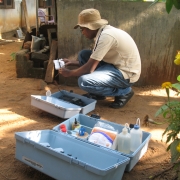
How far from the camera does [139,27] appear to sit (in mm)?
4531

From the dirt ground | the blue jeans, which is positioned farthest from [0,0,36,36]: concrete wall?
the blue jeans

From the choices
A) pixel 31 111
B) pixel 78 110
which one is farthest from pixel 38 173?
pixel 31 111

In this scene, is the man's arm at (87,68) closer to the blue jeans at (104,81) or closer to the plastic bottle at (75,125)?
the blue jeans at (104,81)

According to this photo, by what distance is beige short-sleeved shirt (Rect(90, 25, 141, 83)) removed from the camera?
344 centimetres

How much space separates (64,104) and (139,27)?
1908 mm

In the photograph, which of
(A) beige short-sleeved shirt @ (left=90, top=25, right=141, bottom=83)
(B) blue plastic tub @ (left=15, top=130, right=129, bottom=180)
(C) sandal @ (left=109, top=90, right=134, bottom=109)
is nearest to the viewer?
(B) blue plastic tub @ (left=15, top=130, right=129, bottom=180)

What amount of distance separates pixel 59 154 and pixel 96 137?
0.55m

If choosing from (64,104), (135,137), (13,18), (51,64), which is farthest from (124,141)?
(13,18)

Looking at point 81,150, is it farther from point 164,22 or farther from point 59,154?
point 164,22

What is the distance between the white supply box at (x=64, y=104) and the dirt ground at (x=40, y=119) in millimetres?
147

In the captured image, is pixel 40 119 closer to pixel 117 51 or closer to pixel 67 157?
pixel 117 51

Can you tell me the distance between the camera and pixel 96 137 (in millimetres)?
2494

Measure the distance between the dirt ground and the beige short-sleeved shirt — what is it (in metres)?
0.53

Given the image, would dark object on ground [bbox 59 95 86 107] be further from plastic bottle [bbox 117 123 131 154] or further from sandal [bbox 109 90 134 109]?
plastic bottle [bbox 117 123 131 154]
